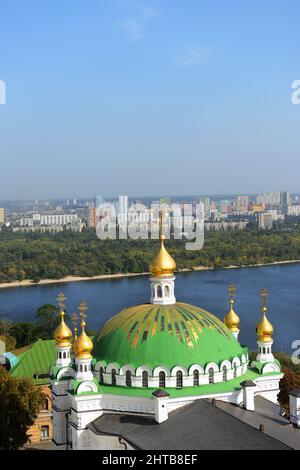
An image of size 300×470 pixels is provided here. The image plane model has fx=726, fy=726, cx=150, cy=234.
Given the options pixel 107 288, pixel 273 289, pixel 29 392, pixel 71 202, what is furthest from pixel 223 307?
pixel 71 202

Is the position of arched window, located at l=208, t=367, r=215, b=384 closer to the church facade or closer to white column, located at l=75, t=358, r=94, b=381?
the church facade

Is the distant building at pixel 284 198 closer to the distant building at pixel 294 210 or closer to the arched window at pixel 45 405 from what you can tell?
the distant building at pixel 294 210

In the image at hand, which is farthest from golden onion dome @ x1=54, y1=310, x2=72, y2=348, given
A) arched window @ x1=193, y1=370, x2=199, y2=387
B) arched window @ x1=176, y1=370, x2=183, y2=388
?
arched window @ x1=193, y1=370, x2=199, y2=387

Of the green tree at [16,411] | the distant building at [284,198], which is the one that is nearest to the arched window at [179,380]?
the green tree at [16,411]

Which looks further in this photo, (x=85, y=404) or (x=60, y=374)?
(x=60, y=374)
